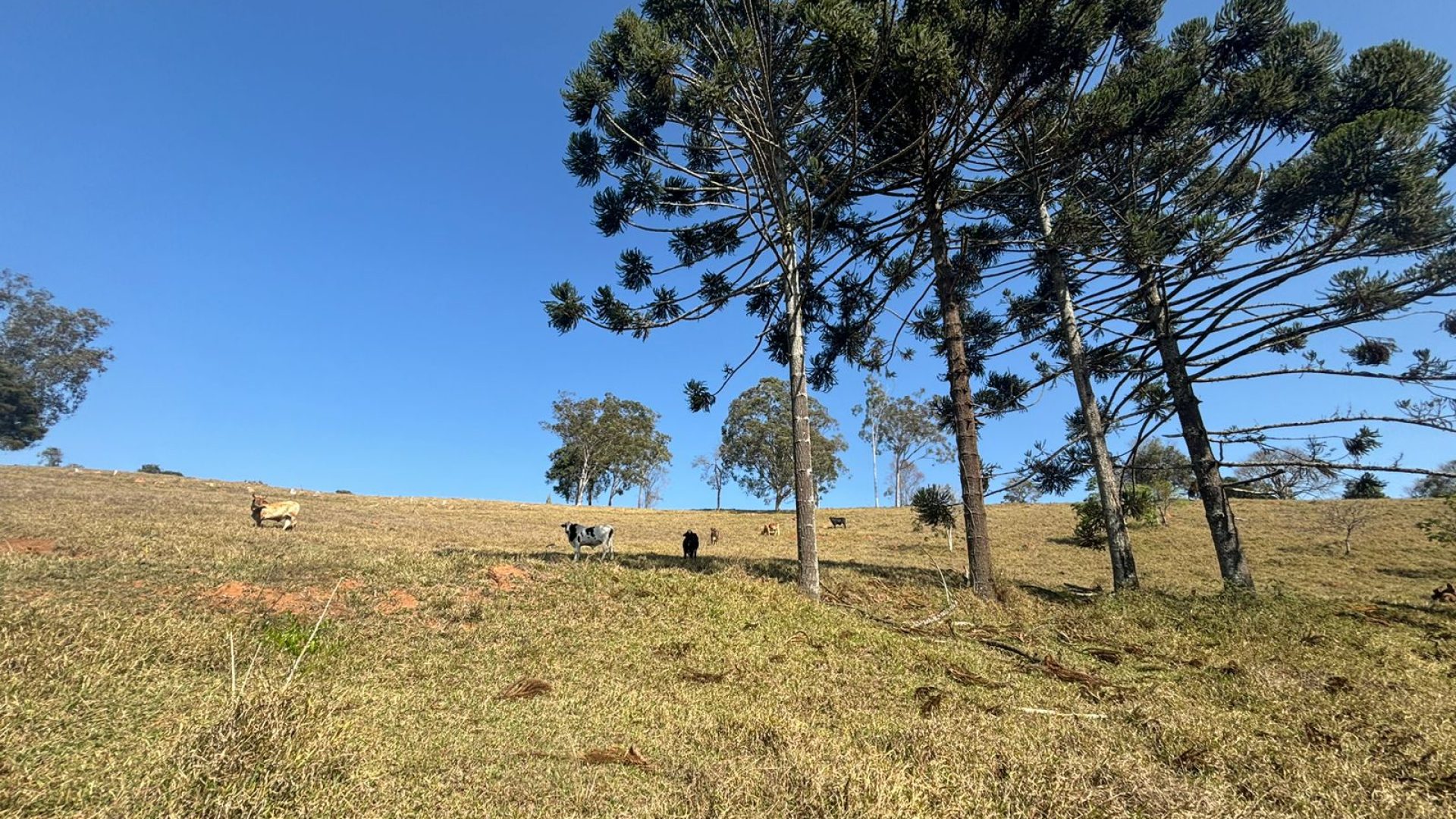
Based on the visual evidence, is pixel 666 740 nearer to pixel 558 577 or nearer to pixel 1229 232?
pixel 558 577

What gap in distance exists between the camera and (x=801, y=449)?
Result: 10781 mm

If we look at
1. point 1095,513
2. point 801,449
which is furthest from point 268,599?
point 1095,513

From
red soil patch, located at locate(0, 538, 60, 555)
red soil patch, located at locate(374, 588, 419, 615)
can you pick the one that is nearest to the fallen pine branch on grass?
red soil patch, located at locate(374, 588, 419, 615)

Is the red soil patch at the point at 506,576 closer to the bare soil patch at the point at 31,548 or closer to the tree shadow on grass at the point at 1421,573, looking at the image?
the bare soil patch at the point at 31,548

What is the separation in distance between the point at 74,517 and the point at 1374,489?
92.4 feet

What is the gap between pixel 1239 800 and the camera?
327cm

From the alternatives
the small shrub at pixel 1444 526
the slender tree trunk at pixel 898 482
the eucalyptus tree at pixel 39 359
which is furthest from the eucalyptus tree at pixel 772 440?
the eucalyptus tree at pixel 39 359

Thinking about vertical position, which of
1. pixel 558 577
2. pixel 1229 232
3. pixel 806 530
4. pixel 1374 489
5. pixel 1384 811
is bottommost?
pixel 1384 811

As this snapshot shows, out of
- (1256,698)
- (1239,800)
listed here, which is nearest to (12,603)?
(1239,800)

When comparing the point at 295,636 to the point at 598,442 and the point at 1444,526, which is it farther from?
the point at 598,442

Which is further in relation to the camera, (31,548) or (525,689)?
(31,548)

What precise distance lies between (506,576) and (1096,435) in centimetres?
1295

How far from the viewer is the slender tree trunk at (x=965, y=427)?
10.9 m

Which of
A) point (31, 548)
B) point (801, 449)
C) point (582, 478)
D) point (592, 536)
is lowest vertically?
point (31, 548)
